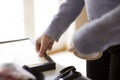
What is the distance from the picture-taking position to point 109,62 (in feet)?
3.29

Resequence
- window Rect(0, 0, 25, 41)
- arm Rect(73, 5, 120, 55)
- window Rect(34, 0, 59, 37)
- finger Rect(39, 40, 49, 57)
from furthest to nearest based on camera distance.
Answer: window Rect(34, 0, 59, 37) < window Rect(0, 0, 25, 41) < finger Rect(39, 40, 49, 57) < arm Rect(73, 5, 120, 55)

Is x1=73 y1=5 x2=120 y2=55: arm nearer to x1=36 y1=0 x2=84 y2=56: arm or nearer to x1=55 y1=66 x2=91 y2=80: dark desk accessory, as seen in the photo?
x1=55 y1=66 x2=91 y2=80: dark desk accessory

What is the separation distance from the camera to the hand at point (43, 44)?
2.98ft

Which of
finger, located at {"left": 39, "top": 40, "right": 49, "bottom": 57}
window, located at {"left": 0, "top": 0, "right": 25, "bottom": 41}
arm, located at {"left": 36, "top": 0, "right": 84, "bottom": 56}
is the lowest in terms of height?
window, located at {"left": 0, "top": 0, "right": 25, "bottom": 41}

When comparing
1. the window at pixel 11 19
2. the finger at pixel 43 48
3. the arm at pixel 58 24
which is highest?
the arm at pixel 58 24

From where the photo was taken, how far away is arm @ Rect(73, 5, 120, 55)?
0.68 meters

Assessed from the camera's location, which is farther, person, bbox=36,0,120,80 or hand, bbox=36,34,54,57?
hand, bbox=36,34,54,57

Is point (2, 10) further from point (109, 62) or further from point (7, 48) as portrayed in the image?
point (109, 62)

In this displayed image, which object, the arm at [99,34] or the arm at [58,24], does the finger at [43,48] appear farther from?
the arm at [99,34]

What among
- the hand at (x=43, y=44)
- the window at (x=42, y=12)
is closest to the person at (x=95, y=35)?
the hand at (x=43, y=44)

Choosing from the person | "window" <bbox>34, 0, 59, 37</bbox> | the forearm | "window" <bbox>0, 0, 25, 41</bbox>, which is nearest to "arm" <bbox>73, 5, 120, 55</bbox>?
the person

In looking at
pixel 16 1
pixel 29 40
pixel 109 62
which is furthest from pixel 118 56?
pixel 16 1

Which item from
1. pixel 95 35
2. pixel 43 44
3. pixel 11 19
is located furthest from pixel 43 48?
pixel 11 19

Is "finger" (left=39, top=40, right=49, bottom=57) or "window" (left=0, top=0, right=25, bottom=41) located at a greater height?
"finger" (left=39, top=40, right=49, bottom=57)
